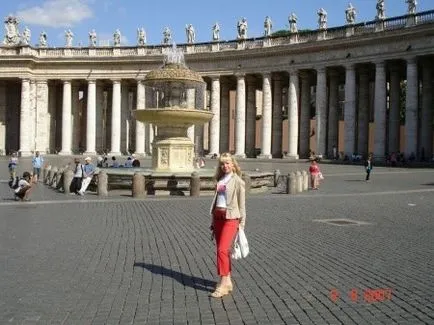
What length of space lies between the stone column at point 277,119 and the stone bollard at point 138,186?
4826 cm

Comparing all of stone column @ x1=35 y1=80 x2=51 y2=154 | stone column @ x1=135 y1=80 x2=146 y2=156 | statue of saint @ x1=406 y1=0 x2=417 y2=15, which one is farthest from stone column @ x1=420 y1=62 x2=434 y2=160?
stone column @ x1=35 y1=80 x2=51 y2=154

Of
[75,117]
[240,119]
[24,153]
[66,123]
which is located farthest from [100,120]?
[240,119]

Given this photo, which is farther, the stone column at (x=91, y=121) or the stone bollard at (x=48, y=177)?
the stone column at (x=91, y=121)

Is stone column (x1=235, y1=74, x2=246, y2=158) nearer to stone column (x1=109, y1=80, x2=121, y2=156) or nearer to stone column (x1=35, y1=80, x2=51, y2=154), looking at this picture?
stone column (x1=109, y1=80, x2=121, y2=156)

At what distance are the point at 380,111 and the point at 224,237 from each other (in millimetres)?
52704

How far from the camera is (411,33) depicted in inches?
2183

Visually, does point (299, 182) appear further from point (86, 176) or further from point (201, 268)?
point (201, 268)

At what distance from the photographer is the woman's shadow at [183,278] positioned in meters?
10.0

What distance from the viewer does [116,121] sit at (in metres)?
77.4

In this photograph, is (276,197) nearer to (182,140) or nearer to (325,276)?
(182,140)

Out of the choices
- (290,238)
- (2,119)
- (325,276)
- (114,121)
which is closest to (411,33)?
(114,121)

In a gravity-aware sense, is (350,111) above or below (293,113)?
below

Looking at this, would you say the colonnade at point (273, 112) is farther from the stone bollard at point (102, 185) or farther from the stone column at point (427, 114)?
the stone bollard at point (102, 185)
